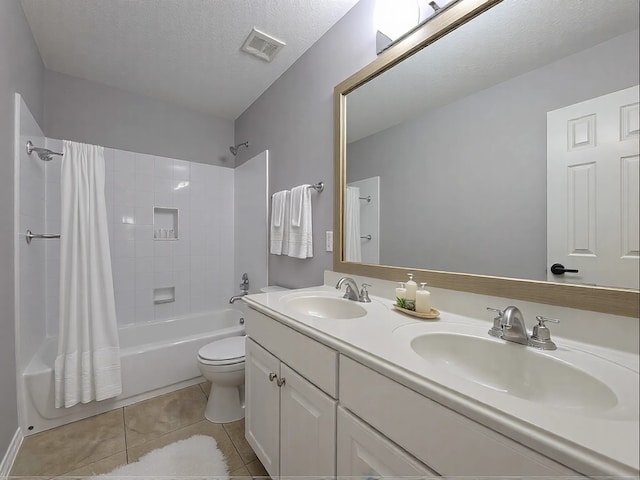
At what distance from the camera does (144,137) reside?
96.6 inches

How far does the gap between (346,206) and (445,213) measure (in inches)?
22.0

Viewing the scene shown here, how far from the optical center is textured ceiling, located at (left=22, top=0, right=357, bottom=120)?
149 centimetres

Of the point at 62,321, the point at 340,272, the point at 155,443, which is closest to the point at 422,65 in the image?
the point at 340,272

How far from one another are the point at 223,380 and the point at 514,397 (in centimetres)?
160

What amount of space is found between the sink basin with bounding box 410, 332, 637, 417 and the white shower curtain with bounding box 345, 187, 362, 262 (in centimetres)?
69

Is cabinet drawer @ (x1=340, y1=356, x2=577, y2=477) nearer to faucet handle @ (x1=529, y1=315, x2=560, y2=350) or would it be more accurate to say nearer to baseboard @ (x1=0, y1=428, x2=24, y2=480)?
faucet handle @ (x1=529, y1=315, x2=560, y2=350)

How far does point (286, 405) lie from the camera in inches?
39.8

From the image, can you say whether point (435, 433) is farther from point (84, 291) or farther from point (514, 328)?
point (84, 291)

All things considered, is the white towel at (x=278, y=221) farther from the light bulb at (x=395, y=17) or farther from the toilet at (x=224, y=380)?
the light bulb at (x=395, y=17)

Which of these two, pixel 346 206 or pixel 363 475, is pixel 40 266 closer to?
pixel 346 206

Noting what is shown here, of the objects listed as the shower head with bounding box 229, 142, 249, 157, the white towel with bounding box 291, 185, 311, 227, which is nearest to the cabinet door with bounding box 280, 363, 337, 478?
the white towel with bounding box 291, 185, 311, 227

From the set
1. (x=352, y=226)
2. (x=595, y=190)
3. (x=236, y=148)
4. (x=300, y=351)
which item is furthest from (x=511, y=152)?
(x=236, y=148)

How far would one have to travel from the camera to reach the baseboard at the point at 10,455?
4.05 ft

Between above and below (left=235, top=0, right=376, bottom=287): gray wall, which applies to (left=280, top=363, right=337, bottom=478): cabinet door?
below
